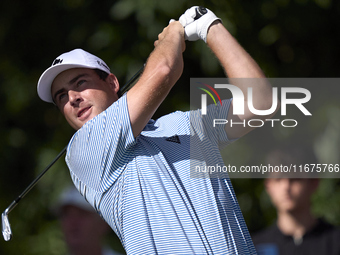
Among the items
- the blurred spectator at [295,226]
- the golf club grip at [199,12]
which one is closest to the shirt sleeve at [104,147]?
the golf club grip at [199,12]

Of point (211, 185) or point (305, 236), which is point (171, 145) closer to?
point (211, 185)

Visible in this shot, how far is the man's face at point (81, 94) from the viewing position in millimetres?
1834

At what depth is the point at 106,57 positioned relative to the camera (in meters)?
3.42

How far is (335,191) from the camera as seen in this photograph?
3.62 metres

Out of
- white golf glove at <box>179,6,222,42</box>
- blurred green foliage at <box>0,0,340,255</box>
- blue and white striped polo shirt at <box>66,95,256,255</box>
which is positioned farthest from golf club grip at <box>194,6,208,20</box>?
blurred green foliage at <box>0,0,340,255</box>

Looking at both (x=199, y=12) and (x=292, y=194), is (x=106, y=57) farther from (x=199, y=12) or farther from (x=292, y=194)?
(x=199, y=12)

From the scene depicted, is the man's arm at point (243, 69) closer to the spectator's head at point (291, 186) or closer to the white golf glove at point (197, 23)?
the white golf glove at point (197, 23)

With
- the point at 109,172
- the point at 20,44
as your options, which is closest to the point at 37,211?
→ the point at 20,44

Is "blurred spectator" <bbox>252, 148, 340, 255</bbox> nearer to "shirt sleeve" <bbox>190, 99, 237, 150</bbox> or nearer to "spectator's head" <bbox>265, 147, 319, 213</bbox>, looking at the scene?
"spectator's head" <bbox>265, 147, 319, 213</bbox>

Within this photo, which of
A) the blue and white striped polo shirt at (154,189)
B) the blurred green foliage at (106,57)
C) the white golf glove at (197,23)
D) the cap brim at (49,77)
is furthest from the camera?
the blurred green foliage at (106,57)

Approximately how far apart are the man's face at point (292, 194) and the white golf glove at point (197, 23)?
114 centimetres

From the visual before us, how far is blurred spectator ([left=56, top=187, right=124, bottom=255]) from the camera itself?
2.65 meters

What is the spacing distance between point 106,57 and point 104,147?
187 centimetres

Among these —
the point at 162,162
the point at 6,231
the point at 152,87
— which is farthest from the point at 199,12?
the point at 6,231
